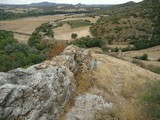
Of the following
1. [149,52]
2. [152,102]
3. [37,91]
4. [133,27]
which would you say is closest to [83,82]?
[152,102]

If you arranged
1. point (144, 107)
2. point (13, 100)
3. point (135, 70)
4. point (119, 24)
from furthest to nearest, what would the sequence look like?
point (119, 24), point (135, 70), point (144, 107), point (13, 100)

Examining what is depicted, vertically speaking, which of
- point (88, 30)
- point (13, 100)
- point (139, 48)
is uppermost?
point (13, 100)

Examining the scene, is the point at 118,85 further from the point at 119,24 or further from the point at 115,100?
the point at 119,24

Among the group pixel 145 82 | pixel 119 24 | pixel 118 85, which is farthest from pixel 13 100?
pixel 119 24

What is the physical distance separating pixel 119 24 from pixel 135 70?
87216 mm

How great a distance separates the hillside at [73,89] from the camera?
17875mm

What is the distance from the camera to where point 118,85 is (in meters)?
24.3

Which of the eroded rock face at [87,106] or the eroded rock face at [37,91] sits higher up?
the eroded rock face at [37,91]

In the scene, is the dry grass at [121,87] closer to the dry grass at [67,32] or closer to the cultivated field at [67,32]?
the cultivated field at [67,32]

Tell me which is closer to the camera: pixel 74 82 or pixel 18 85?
pixel 18 85

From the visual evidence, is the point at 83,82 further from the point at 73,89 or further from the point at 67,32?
the point at 67,32

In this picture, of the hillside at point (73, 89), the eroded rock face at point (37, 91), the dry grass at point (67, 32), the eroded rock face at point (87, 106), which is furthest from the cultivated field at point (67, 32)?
the eroded rock face at point (37, 91)

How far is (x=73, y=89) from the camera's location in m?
21.7

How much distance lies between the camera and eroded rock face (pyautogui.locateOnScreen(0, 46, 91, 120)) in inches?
681
